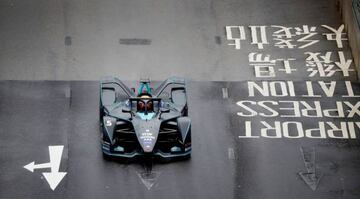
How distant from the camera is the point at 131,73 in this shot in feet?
113

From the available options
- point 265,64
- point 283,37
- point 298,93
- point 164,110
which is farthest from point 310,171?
point 283,37

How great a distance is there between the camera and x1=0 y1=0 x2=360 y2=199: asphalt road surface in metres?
28.7

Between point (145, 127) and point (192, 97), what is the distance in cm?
450

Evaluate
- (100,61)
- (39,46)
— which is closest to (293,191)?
(100,61)

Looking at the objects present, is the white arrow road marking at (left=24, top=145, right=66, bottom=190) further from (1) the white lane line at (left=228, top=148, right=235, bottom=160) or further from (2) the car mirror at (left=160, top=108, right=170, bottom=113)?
(1) the white lane line at (left=228, top=148, right=235, bottom=160)

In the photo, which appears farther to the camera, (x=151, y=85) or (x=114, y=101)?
(x=151, y=85)

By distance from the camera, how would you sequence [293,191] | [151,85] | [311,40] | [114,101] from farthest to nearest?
[311,40] < [151,85] < [114,101] < [293,191]

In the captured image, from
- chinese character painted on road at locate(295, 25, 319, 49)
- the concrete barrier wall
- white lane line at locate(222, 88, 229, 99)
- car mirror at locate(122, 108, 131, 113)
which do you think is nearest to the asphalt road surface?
white lane line at locate(222, 88, 229, 99)

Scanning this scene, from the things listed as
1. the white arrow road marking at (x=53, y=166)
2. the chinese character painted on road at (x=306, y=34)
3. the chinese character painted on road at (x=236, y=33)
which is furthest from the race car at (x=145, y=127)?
the chinese character painted on road at (x=306, y=34)

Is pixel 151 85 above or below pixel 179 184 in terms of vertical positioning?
above

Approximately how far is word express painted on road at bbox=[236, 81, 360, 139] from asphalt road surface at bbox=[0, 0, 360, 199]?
0.04m

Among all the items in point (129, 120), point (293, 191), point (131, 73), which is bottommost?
point (293, 191)

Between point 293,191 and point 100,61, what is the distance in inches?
408

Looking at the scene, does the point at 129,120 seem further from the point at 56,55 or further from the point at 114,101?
the point at 56,55
